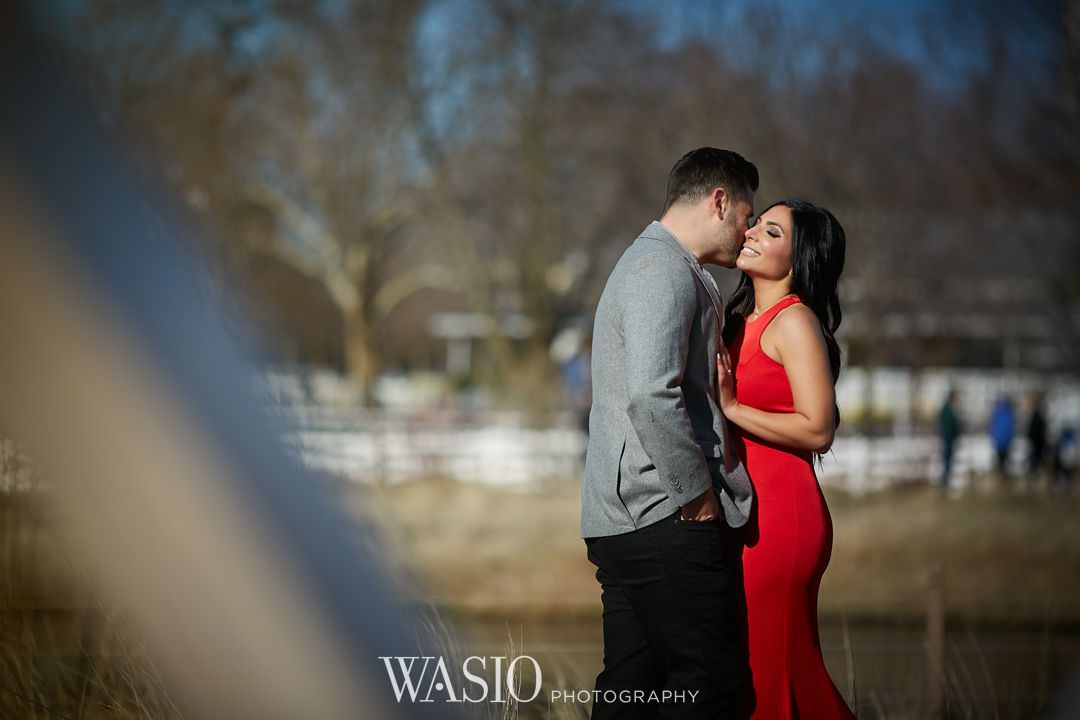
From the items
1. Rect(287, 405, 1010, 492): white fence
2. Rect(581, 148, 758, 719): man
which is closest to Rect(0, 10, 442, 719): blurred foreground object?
Rect(581, 148, 758, 719): man

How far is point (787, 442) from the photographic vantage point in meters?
3.37

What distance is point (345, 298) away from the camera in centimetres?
3188

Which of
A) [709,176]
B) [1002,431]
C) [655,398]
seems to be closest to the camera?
[655,398]

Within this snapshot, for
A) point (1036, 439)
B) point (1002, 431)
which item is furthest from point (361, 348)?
point (1036, 439)

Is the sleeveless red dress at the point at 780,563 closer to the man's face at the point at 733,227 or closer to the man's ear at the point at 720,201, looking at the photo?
the man's face at the point at 733,227

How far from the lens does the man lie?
117 inches

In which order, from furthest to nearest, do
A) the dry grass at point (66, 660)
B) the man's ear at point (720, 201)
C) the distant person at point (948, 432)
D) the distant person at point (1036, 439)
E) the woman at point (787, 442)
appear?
the distant person at point (1036, 439) → the distant person at point (948, 432) → the dry grass at point (66, 660) → the woman at point (787, 442) → the man's ear at point (720, 201)

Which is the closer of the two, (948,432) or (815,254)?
(815,254)

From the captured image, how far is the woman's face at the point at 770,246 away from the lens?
350cm

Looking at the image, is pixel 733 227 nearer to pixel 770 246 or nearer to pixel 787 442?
pixel 770 246

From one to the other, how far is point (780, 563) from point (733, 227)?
0.90 m

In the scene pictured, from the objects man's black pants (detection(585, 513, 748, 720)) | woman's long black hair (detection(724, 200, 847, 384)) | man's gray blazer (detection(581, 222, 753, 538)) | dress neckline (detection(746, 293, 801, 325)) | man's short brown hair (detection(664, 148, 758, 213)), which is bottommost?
man's black pants (detection(585, 513, 748, 720))

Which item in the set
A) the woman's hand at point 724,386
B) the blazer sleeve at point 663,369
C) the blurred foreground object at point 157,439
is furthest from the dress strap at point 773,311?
the blurred foreground object at point 157,439

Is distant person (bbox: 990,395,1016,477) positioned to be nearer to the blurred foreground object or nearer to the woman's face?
the woman's face
